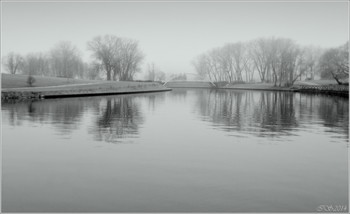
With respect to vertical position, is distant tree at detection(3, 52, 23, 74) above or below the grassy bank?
above

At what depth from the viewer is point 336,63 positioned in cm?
7262

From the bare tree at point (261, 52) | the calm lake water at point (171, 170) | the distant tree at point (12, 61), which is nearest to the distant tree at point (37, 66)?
the distant tree at point (12, 61)

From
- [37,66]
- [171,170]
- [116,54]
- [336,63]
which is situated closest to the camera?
[171,170]

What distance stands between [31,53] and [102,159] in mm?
139979

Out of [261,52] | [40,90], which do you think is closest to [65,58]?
[40,90]

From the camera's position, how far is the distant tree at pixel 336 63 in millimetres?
72812

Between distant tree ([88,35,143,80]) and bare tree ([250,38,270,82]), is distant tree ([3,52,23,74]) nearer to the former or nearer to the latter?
distant tree ([88,35,143,80])

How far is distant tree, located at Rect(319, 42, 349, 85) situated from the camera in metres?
72.8

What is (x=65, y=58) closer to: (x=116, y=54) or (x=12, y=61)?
(x=116, y=54)

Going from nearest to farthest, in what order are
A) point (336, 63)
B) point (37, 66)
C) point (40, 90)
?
1. point (40, 90)
2. point (336, 63)
3. point (37, 66)

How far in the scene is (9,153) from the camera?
11.5 m

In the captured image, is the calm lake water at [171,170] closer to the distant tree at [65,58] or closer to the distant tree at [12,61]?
the distant tree at [65,58]

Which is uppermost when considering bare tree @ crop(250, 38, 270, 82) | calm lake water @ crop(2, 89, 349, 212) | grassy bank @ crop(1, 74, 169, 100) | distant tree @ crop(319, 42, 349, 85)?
bare tree @ crop(250, 38, 270, 82)

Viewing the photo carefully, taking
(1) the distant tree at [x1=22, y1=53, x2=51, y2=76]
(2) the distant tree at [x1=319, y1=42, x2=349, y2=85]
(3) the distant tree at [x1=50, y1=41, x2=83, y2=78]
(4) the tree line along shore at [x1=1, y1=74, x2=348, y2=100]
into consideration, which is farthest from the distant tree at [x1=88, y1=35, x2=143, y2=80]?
(2) the distant tree at [x1=319, y1=42, x2=349, y2=85]
